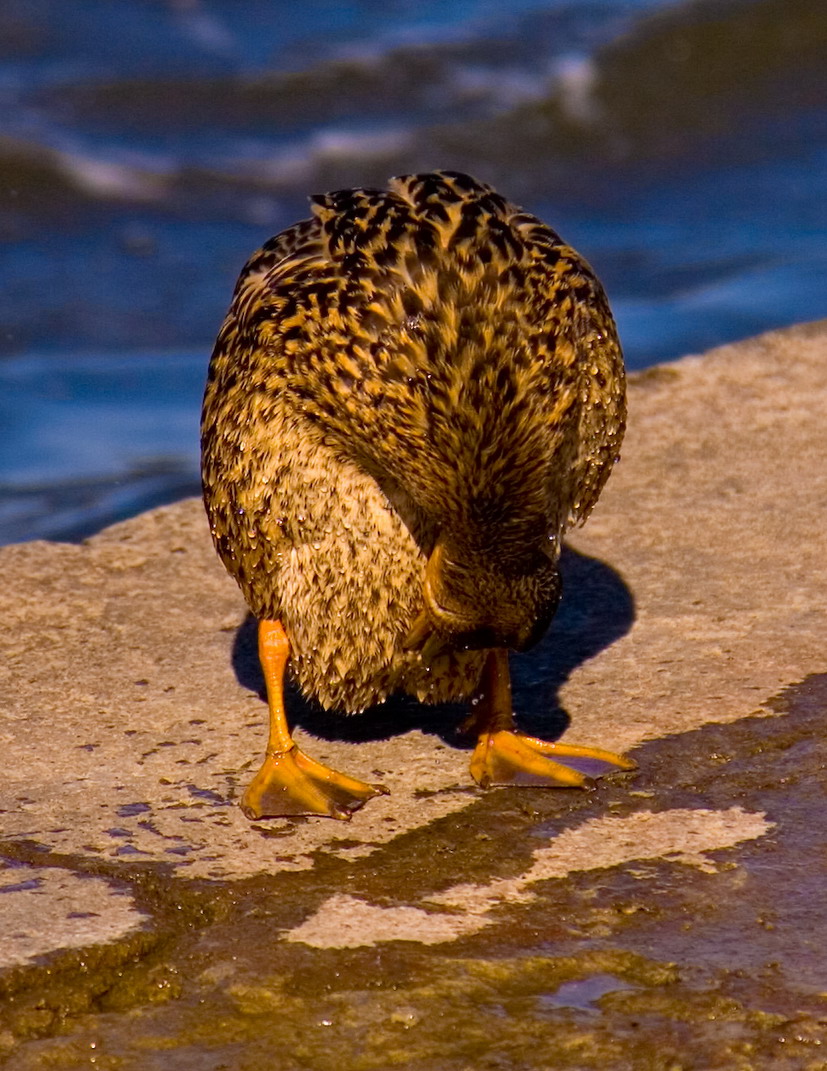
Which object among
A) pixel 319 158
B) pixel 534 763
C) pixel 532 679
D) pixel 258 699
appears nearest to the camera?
pixel 534 763

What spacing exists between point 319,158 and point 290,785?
1188cm

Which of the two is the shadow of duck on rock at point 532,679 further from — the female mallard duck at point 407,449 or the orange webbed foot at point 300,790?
the orange webbed foot at point 300,790

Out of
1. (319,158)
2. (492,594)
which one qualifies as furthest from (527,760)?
(319,158)

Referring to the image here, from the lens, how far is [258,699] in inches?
211

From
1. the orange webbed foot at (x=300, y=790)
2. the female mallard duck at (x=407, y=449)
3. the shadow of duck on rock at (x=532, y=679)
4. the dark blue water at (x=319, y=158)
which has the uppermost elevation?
the dark blue water at (x=319, y=158)

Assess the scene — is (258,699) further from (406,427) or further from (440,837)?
(406,427)

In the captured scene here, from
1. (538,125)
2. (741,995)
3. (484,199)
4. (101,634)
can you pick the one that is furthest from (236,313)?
(538,125)

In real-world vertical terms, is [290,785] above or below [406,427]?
below

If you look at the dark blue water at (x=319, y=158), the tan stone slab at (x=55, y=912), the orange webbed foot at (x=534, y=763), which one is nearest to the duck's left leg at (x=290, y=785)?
the orange webbed foot at (x=534, y=763)

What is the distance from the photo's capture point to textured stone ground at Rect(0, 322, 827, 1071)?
11.6ft

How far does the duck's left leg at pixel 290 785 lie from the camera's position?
178 inches

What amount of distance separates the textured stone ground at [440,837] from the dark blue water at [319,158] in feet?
12.5

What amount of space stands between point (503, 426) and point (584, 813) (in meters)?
1.02

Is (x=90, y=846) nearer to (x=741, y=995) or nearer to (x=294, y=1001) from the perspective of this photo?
(x=294, y=1001)
